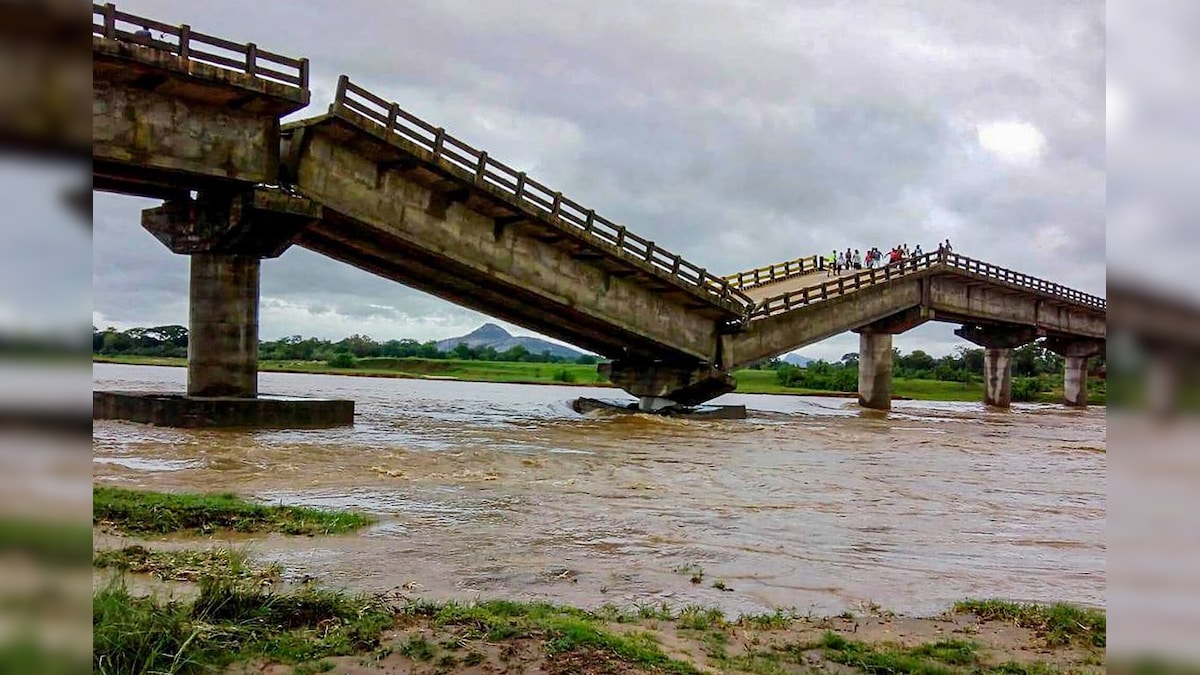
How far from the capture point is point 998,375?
53.1 meters

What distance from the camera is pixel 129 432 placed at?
66.9ft

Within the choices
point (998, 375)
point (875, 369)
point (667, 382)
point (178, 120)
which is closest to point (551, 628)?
point (178, 120)

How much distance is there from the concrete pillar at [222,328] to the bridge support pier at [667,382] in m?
15.3

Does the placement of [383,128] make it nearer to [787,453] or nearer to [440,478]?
[440,478]

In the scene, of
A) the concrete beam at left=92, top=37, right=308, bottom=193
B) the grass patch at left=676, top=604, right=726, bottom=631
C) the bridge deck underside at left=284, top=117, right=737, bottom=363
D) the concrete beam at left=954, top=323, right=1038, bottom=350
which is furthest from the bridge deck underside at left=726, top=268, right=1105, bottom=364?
the grass patch at left=676, top=604, right=726, bottom=631

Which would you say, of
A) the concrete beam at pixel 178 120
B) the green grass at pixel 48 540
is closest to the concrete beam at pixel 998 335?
the concrete beam at pixel 178 120

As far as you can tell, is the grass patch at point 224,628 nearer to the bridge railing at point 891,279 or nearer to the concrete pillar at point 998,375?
the bridge railing at point 891,279

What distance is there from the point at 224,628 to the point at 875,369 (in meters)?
41.3

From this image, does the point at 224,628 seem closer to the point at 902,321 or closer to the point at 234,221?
the point at 234,221

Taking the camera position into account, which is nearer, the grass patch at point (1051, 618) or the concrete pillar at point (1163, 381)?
the concrete pillar at point (1163, 381)

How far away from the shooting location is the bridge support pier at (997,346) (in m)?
49.8

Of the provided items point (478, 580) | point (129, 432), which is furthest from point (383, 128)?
point (478, 580)

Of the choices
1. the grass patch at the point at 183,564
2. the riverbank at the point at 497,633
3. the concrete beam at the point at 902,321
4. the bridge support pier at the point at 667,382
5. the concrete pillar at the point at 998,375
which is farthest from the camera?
the concrete pillar at the point at 998,375

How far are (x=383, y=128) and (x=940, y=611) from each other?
1798 cm
